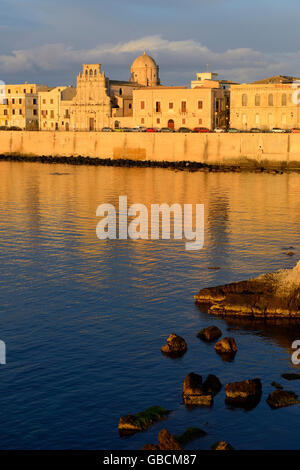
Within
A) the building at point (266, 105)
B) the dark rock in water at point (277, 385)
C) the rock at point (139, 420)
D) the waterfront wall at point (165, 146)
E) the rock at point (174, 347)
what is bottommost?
the rock at point (139, 420)

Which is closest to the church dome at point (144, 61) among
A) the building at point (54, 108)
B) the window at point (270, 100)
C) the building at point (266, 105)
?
the building at point (54, 108)

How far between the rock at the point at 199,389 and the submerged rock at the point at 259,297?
700 centimetres

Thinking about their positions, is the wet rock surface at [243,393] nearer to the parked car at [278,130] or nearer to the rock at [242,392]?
the rock at [242,392]

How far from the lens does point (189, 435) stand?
16.8 metres

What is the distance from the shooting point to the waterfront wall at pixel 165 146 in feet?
291

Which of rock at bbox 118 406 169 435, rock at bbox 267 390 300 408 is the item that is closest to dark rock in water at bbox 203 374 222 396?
rock at bbox 267 390 300 408

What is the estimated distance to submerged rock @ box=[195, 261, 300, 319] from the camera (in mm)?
26188

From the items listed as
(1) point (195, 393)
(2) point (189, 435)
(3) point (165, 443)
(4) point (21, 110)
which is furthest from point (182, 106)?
(3) point (165, 443)

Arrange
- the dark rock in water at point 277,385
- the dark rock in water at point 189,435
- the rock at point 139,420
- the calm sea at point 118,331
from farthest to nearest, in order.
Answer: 1. the dark rock in water at point 277,385
2. the calm sea at point 118,331
3. the rock at point 139,420
4. the dark rock in water at point 189,435

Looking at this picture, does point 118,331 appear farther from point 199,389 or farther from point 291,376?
point 291,376

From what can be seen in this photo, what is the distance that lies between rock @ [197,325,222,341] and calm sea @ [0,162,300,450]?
1.33ft
